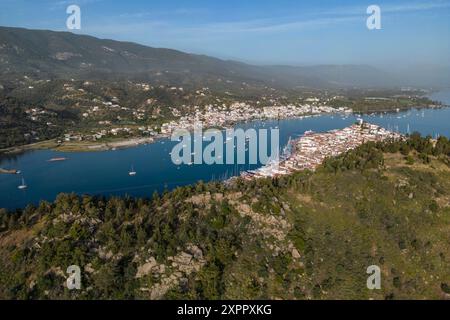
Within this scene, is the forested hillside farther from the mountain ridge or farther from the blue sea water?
the mountain ridge

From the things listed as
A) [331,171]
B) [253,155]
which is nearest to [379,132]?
[253,155]

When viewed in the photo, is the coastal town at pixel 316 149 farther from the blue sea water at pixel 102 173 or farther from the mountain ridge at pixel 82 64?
the mountain ridge at pixel 82 64

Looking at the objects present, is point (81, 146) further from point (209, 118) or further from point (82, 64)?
point (82, 64)

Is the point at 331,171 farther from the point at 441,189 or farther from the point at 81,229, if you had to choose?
the point at 81,229

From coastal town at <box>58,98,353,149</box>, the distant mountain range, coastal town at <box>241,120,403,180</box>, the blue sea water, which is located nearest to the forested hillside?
the blue sea water

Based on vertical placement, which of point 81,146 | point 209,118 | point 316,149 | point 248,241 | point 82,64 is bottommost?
point 248,241

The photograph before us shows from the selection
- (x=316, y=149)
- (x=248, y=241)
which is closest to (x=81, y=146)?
(x=316, y=149)
